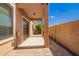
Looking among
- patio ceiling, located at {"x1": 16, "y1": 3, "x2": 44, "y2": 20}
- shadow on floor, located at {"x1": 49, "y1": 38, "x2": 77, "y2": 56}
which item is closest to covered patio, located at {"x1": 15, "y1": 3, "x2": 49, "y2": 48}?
patio ceiling, located at {"x1": 16, "y1": 3, "x2": 44, "y2": 20}

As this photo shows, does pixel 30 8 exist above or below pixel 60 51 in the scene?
above

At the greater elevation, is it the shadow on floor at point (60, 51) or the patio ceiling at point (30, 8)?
the patio ceiling at point (30, 8)

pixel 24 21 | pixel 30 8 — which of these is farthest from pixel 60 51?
pixel 24 21

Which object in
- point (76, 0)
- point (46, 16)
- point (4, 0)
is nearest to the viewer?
point (76, 0)

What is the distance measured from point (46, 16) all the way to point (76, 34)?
99.0 inches

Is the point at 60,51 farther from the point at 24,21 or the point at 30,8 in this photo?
the point at 24,21

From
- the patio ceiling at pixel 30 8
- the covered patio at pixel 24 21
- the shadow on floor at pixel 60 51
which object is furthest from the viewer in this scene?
the covered patio at pixel 24 21

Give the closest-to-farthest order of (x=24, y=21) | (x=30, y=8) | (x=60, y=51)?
(x=60, y=51) < (x=30, y=8) < (x=24, y=21)

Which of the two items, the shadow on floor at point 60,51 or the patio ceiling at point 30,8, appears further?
the patio ceiling at point 30,8

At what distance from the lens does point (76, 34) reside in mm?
6672

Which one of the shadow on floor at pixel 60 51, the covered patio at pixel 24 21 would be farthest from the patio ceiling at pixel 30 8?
the shadow on floor at pixel 60 51

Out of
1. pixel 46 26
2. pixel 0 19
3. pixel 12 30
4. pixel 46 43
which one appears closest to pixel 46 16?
pixel 46 26

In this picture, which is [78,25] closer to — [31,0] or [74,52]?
[74,52]

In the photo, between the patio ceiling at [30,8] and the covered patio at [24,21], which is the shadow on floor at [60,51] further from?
the patio ceiling at [30,8]
